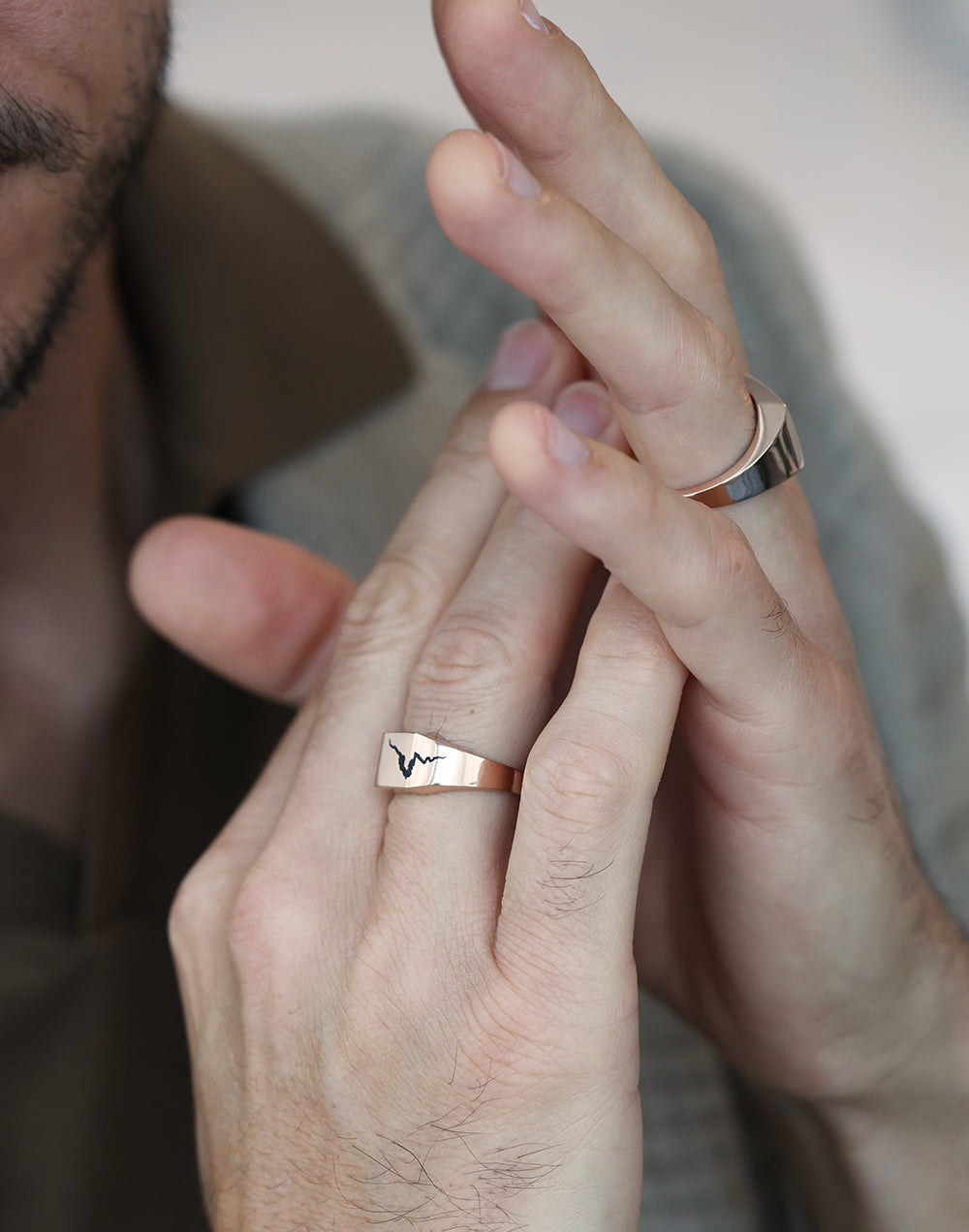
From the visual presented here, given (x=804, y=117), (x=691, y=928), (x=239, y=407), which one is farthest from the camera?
(x=804, y=117)

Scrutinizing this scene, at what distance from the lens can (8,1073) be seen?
0.57 m

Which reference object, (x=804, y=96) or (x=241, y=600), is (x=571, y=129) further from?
(x=804, y=96)

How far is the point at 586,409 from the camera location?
0.44 meters

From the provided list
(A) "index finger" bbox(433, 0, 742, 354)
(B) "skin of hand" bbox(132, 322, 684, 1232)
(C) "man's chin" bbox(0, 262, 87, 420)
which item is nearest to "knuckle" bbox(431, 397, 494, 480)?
(B) "skin of hand" bbox(132, 322, 684, 1232)

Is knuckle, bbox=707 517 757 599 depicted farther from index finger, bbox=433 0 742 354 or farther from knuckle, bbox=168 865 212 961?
knuckle, bbox=168 865 212 961

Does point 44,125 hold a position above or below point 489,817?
above

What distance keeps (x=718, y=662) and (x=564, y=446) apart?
4.3 inches

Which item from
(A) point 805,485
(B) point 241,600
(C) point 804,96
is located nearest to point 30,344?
(B) point 241,600

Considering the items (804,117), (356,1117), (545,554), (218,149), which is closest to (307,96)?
(218,149)

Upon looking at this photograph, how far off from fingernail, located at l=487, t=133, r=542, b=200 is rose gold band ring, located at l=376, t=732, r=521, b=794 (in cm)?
20

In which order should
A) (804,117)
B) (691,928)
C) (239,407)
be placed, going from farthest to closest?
(804,117), (239,407), (691,928)

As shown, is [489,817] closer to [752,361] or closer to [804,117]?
[752,361]

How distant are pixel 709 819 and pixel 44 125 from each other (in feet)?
1.35

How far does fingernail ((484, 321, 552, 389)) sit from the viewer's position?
18.6 inches
